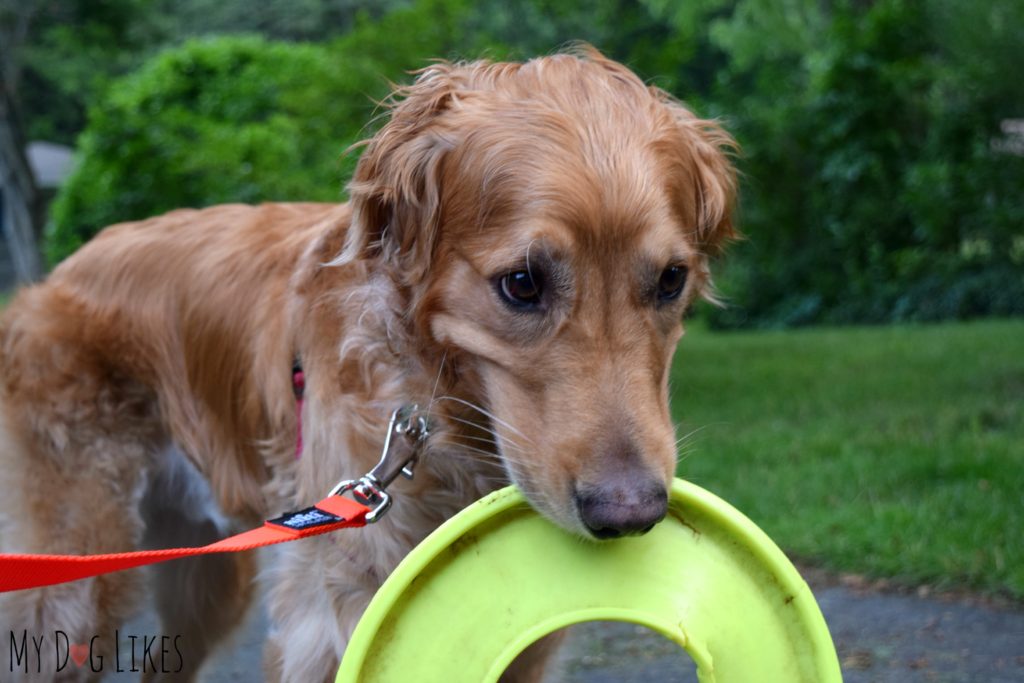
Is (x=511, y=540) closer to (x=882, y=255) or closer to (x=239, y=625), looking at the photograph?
(x=239, y=625)

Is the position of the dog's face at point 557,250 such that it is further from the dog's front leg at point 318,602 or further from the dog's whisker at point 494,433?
the dog's front leg at point 318,602

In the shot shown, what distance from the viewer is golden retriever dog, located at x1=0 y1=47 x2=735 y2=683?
9.00 ft

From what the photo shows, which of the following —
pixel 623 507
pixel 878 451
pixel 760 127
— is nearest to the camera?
pixel 623 507

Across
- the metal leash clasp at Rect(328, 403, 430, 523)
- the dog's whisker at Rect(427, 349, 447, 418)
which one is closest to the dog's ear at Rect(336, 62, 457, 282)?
the dog's whisker at Rect(427, 349, 447, 418)

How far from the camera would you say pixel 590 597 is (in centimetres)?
263

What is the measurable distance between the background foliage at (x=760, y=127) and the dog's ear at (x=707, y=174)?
6796mm

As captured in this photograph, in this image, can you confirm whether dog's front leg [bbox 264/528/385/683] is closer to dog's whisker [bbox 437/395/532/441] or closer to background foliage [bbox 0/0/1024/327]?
dog's whisker [bbox 437/395/532/441]

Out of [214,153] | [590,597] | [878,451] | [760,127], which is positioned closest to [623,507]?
[590,597]

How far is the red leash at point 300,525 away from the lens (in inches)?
105

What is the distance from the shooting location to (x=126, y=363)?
13.4 feet

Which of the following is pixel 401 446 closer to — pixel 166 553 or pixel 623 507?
pixel 166 553

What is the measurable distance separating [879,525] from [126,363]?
12.3ft

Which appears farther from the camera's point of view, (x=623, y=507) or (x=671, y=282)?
(x=671, y=282)

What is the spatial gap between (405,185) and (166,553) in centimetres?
107
